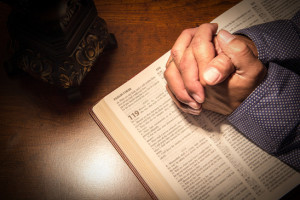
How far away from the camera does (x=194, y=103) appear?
0.43m

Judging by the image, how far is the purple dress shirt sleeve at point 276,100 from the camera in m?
0.40

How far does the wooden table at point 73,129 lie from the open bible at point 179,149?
0.04 metres

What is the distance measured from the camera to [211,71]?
0.36 metres

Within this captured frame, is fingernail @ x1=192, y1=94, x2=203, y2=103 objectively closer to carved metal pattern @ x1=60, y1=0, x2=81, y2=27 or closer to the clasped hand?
the clasped hand

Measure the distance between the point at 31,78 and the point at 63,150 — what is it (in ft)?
0.61

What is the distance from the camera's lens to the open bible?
0.45 m

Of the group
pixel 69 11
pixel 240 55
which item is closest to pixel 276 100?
pixel 240 55

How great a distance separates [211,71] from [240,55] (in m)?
0.06

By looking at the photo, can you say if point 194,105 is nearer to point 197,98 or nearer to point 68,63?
point 197,98

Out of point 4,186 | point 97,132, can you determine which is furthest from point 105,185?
point 4,186

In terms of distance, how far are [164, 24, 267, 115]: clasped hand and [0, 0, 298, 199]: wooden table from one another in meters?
0.10

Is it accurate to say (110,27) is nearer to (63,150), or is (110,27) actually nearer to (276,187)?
(63,150)

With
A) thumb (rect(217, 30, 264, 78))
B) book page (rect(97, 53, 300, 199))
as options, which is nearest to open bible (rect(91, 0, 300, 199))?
book page (rect(97, 53, 300, 199))

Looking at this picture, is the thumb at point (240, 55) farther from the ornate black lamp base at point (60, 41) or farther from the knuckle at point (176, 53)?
the ornate black lamp base at point (60, 41)
